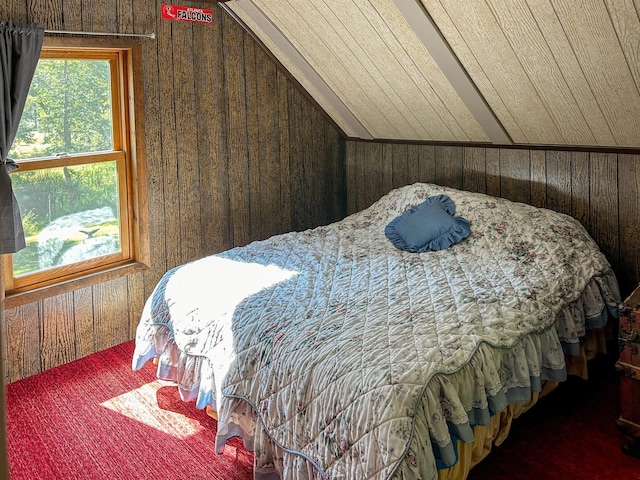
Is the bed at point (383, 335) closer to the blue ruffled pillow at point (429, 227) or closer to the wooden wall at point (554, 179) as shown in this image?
the blue ruffled pillow at point (429, 227)

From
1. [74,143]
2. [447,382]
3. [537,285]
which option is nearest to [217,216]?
[74,143]

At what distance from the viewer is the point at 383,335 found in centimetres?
225

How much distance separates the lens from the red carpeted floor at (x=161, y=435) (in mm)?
2348

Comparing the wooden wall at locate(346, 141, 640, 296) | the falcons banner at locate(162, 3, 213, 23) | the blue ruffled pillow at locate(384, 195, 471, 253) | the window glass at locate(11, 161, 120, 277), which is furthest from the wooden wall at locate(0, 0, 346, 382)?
the blue ruffled pillow at locate(384, 195, 471, 253)

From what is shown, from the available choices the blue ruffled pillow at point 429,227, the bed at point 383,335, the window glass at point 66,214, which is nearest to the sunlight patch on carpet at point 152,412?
the bed at point 383,335

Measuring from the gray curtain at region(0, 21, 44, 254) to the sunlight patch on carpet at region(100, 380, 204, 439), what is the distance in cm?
86

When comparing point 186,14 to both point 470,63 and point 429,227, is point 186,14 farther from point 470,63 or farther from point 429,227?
point 429,227

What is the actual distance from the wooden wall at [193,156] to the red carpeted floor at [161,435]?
0.97ft

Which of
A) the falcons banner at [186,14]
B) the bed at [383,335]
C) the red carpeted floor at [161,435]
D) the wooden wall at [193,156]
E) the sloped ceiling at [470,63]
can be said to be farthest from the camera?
the falcons banner at [186,14]

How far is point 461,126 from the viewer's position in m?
3.73

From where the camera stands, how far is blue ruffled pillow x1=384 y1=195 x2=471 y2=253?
3.34 metres

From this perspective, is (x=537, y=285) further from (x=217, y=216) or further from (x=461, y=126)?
(x=217, y=216)

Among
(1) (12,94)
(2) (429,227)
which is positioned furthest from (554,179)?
(1) (12,94)

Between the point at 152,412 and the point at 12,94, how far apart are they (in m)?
1.57
